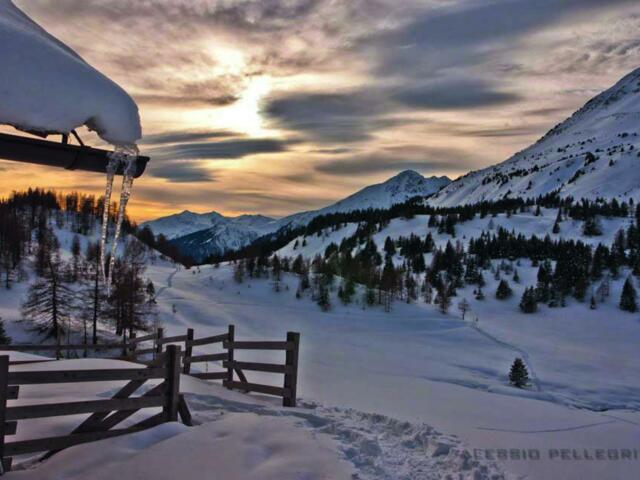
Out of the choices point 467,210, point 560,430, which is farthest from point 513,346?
point 467,210

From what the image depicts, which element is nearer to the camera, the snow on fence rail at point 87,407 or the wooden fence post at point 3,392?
the wooden fence post at point 3,392

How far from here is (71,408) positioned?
22.0 ft

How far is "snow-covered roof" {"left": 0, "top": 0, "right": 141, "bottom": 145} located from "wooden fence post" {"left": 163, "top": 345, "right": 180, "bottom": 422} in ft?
12.7

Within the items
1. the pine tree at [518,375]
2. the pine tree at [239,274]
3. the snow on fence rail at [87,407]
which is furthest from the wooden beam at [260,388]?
the pine tree at [239,274]

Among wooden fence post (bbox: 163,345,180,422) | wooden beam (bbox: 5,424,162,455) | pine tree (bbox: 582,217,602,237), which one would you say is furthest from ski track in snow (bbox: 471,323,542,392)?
pine tree (bbox: 582,217,602,237)

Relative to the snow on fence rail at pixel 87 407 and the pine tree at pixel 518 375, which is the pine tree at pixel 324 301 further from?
the snow on fence rail at pixel 87 407

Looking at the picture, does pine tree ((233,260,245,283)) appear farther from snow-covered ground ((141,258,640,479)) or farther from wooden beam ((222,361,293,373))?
wooden beam ((222,361,293,373))

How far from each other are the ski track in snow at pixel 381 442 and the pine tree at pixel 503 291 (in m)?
94.8

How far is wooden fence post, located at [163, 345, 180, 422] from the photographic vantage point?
7.82 m

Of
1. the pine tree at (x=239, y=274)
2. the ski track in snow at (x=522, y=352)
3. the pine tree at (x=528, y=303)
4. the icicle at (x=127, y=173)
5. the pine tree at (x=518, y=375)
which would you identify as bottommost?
the ski track in snow at (x=522, y=352)

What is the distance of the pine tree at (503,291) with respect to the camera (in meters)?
99.9

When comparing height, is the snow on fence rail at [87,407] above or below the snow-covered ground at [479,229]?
below

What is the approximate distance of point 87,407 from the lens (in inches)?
270

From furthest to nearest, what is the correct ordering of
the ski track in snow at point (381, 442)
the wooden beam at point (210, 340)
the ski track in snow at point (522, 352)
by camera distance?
the ski track in snow at point (522, 352)
the wooden beam at point (210, 340)
the ski track in snow at point (381, 442)
